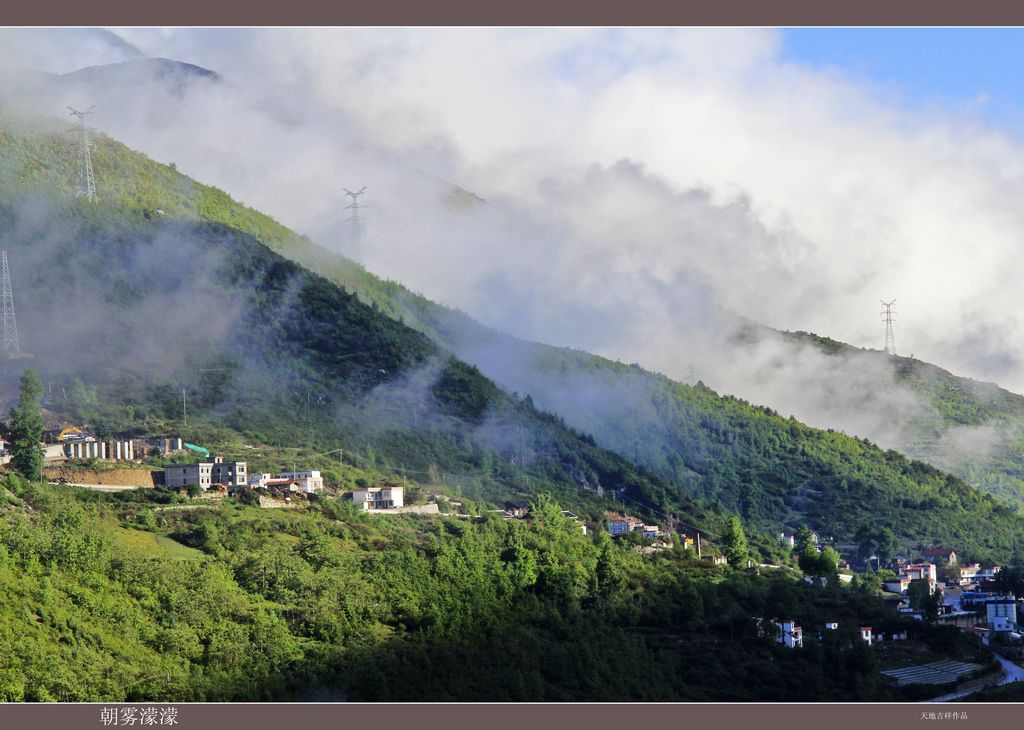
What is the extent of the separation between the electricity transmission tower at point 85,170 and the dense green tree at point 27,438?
1729cm

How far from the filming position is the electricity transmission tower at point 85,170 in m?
70.3

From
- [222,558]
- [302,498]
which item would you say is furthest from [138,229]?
[222,558]

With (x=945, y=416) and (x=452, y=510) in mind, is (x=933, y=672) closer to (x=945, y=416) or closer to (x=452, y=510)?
(x=452, y=510)

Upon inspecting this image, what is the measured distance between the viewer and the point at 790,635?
5138 centimetres

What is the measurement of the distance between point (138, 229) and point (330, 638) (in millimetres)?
28794

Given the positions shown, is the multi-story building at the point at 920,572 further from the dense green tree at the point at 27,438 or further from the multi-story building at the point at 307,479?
the dense green tree at the point at 27,438

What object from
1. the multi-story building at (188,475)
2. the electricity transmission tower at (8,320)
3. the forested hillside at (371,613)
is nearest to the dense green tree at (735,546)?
the forested hillside at (371,613)

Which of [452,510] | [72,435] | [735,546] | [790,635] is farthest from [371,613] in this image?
[735,546]

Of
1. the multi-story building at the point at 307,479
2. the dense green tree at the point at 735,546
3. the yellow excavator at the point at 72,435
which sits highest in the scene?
the yellow excavator at the point at 72,435

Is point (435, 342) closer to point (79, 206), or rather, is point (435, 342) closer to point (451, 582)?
point (79, 206)

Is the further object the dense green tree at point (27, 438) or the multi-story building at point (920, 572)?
the multi-story building at point (920, 572)

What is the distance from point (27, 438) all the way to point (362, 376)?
17.2m

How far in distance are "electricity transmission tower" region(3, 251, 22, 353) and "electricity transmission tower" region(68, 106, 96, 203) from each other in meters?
7.23

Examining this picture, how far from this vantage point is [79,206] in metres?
68.8
